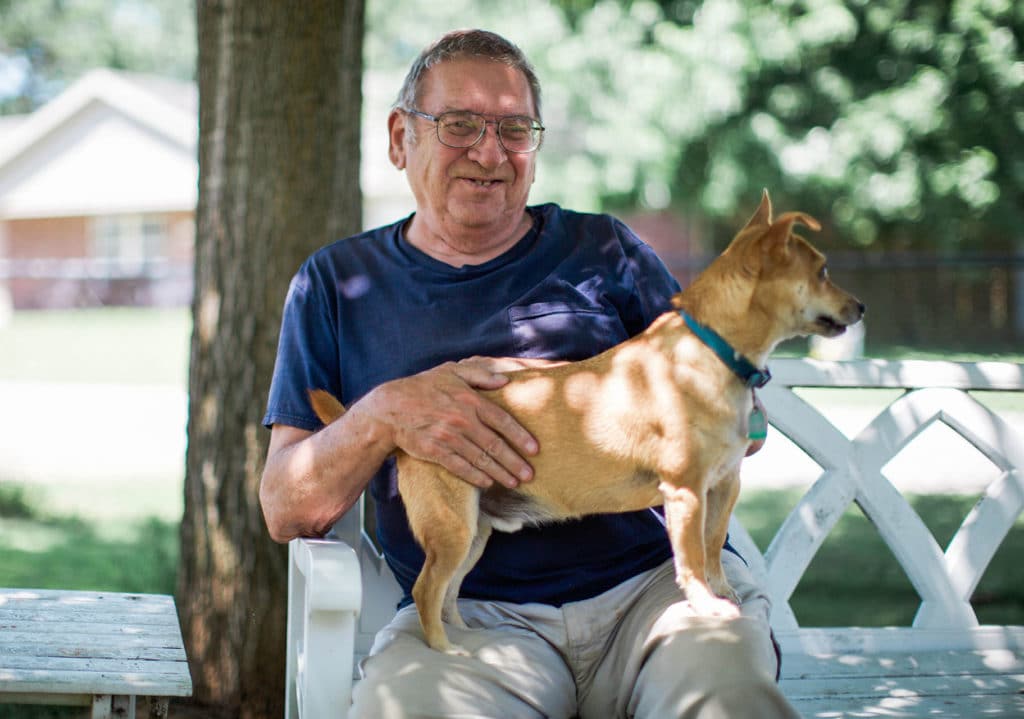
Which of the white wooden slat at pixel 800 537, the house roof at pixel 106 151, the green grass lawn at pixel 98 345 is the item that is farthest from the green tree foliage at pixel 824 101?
the house roof at pixel 106 151

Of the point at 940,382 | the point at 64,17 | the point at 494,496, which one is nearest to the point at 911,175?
the point at 940,382

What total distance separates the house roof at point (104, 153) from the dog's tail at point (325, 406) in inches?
1261

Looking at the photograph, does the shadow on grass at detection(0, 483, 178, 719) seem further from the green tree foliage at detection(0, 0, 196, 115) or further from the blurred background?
the green tree foliage at detection(0, 0, 196, 115)

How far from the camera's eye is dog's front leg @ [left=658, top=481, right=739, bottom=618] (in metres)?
2.46

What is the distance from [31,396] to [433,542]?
45.3ft

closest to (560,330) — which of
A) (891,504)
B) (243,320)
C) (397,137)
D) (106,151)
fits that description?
(397,137)

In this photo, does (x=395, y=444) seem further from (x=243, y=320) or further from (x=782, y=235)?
(x=243, y=320)

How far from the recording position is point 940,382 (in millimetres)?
3721

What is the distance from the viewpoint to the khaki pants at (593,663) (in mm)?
2391

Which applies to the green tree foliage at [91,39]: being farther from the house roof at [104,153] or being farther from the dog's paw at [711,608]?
the dog's paw at [711,608]

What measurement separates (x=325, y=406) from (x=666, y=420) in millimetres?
886

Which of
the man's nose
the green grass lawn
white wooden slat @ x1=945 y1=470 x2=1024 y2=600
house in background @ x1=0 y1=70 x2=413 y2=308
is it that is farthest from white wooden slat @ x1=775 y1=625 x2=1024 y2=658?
house in background @ x1=0 y1=70 x2=413 y2=308

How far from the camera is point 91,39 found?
46.1 m

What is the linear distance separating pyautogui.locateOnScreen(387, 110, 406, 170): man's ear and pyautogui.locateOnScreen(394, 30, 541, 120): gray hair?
5 centimetres
